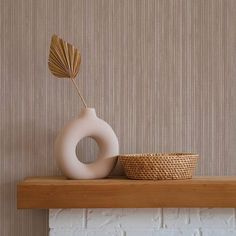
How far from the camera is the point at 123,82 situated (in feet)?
5.46

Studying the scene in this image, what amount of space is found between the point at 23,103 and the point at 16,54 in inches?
7.0

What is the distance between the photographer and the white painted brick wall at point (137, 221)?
5.05 feet

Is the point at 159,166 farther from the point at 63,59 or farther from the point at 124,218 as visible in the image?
the point at 63,59

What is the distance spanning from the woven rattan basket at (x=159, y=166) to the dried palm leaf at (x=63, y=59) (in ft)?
1.06

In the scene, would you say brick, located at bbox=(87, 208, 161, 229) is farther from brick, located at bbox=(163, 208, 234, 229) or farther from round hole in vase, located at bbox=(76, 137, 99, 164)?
round hole in vase, located at bbox=(76, 137, 99, 164)

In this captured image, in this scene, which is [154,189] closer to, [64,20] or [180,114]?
[180,114]

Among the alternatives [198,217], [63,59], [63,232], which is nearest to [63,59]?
[63,59]

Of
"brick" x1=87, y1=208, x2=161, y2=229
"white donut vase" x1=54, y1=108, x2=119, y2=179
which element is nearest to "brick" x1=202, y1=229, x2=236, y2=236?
"brick" x1=87, y1=208, x2=161, y2=229

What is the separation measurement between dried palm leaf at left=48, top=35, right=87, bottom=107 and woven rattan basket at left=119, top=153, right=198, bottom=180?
1.06 feet

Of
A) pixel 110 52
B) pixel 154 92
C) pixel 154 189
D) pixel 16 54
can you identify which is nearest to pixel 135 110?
pixel 154 92

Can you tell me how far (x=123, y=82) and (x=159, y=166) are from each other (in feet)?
1.19

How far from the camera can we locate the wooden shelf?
1424mm

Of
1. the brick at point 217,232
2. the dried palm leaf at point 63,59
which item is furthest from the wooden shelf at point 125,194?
the dried palm leaf at point 63,59

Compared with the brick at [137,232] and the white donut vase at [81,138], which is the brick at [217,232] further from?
the white donut vase at [81,138]
